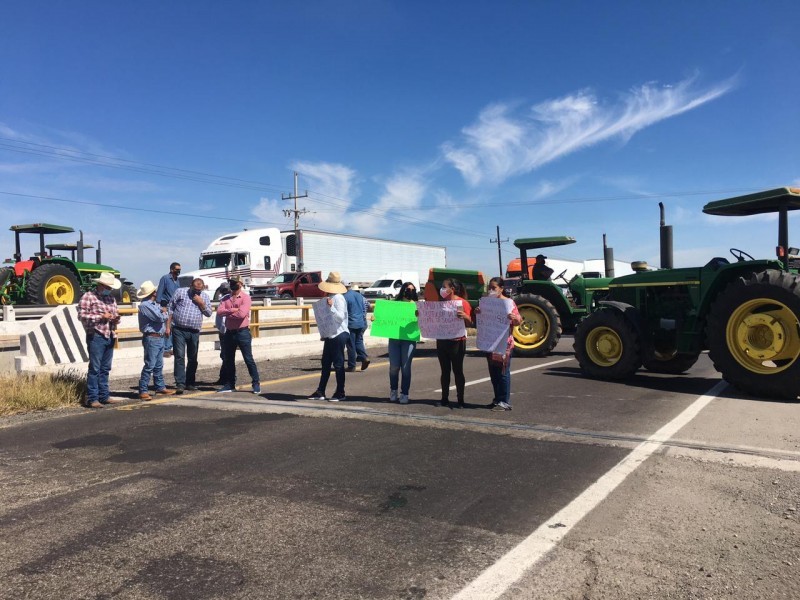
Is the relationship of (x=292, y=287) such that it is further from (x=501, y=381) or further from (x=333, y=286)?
(x=501, y=381)

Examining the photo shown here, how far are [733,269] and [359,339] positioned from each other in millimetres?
6863

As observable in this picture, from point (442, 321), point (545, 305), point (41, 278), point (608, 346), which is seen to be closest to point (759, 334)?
point (608, 346)

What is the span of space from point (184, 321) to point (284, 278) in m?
23.9

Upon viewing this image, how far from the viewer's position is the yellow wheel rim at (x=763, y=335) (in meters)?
7.89

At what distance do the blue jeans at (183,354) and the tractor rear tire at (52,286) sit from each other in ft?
35.0

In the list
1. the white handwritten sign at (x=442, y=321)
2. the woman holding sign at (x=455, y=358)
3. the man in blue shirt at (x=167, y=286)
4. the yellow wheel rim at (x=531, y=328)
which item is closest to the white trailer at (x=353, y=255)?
the yellow wheel rim at (x=531, y=328)

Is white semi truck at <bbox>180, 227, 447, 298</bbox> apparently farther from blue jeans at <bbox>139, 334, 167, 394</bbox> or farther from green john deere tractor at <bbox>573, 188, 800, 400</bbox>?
green john deere tractor at <bbox>573, 188, 800, 400</bbox>

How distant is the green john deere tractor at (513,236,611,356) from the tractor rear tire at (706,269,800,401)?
16.0 ft

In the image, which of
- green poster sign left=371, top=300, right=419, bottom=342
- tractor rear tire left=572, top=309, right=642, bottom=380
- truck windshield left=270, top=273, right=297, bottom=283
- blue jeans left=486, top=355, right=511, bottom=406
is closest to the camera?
blue jeans left=486, top=355, right=511, bottom=406

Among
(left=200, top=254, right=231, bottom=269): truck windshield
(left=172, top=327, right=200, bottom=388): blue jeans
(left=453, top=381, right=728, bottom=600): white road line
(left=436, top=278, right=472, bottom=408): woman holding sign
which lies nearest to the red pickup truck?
(left=200, top=254, right=231, bottom=269): truck windshield

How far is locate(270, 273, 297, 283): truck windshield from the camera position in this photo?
3288 cm

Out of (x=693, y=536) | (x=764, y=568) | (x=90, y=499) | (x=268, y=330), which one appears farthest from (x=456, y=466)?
(x=268, y=330)

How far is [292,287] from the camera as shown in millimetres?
32312

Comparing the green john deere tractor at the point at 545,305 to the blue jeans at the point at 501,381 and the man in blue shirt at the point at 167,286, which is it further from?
the man in blue shirt at the point at 167,286
